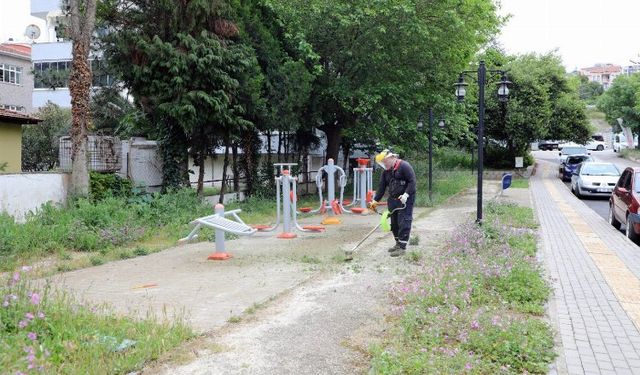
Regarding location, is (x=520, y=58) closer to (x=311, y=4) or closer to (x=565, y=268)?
(x=311, y=4)

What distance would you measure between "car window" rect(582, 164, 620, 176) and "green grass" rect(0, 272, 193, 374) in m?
21.0

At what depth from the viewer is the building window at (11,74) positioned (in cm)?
3441

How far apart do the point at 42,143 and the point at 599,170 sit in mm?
22295

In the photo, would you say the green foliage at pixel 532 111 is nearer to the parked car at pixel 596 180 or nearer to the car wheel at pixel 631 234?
the parked car at pixel 596 180

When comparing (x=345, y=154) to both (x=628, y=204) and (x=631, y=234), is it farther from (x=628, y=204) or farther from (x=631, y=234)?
(x=631, y=234)

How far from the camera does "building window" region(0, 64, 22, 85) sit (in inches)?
1355

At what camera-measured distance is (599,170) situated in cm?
2261

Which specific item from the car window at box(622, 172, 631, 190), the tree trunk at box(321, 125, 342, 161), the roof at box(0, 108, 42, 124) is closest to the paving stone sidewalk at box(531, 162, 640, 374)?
the car window at box(622, 172, 631, 190)

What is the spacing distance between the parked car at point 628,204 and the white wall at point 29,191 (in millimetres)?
12165

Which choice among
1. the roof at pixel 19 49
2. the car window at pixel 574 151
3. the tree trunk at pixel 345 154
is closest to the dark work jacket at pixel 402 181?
the tree trunk at pixel 345 154

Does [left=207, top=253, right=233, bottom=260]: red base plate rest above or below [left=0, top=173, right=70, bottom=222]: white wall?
below

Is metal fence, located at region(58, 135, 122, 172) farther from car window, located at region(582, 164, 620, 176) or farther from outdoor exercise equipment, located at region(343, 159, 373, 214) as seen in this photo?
car window, located at region(582, 164, 620, 176)

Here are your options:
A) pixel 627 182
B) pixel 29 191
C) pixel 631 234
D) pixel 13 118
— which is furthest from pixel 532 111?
pixel 29 191

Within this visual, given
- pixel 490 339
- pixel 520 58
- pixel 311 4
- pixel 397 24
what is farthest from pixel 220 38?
pixel 520 58
